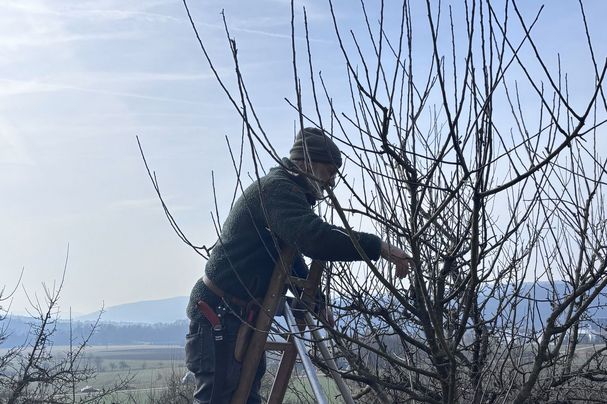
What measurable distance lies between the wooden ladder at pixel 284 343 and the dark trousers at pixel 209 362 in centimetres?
5

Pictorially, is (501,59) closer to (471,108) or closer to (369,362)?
(471,108)

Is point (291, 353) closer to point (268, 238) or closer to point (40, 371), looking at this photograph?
point (268, 238)

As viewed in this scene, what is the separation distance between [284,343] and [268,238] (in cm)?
53

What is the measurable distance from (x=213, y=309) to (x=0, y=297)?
9178 millimetres

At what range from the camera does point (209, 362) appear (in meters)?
3.88

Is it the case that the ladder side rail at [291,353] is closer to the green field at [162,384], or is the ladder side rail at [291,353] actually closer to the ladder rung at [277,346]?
the ladder rung at [277,346]

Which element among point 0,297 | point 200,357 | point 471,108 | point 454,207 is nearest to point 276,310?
point 200,357

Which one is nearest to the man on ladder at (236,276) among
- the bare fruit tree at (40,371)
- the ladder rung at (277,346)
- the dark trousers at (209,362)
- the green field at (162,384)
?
the dark trousers at (209,362)

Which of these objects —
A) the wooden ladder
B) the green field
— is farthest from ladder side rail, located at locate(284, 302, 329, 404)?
the green field

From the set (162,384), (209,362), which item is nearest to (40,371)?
(209,362)

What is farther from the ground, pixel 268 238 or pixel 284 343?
pixel 268 238

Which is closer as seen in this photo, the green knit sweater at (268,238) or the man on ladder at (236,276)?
the green knit sweater at (268,238)

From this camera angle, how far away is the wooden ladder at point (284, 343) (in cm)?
355

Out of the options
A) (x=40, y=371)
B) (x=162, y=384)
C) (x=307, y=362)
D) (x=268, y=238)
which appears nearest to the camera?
(x=307, y=362)
